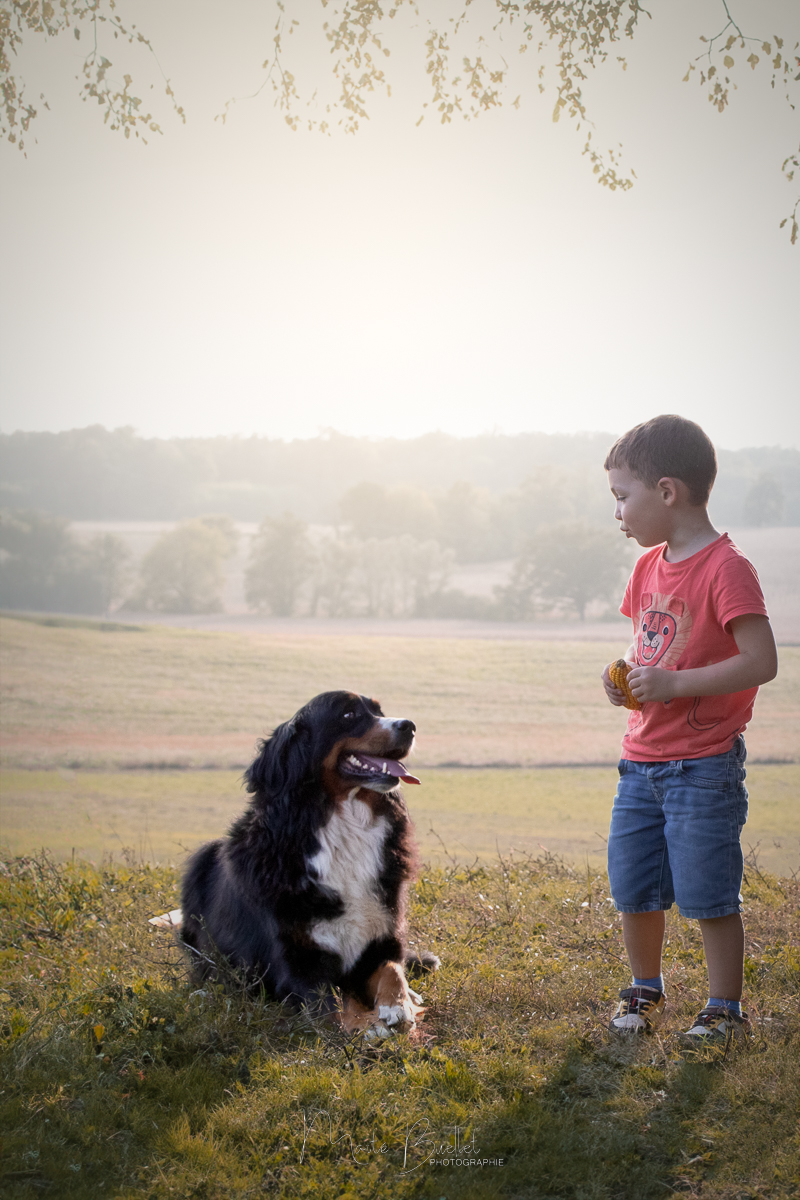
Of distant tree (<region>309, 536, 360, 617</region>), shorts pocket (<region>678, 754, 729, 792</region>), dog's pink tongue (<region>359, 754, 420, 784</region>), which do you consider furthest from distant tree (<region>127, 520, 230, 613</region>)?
shorts pocket (<region>678, 754, 729, 792</region>)

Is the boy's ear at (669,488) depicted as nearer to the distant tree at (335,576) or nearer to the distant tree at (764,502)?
the distant tree at (335,576)

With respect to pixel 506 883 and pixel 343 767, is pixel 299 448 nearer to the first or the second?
pixel 506 883

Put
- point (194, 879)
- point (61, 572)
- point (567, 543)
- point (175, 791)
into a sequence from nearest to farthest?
point (194, 879), point (175, 791), point (61, 572), point (567, 543)

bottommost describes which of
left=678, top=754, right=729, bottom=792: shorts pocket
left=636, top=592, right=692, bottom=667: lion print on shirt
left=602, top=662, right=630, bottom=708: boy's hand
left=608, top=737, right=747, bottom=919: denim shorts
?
left=608, top=737, right=747, bottom=919: denim shorts

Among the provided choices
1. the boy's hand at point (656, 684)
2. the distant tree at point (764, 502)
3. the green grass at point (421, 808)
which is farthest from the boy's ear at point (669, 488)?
the distant tree at point (764, 502)

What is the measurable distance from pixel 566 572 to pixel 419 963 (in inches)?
256

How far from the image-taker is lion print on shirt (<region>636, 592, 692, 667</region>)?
268 centimetres

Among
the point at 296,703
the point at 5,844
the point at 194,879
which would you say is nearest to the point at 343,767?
the point at 194,879

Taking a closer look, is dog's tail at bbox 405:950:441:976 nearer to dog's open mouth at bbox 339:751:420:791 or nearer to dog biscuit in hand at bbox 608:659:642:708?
dog's open mouth at bbox 339:751:420:791

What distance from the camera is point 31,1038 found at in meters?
2.64

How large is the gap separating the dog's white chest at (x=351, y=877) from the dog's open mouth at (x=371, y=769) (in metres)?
0.09

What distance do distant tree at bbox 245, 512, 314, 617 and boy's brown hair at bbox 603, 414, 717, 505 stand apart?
22.1 ft

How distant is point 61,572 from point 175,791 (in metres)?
2.78

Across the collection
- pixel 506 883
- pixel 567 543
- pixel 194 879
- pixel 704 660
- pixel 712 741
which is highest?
pixel 567 543
